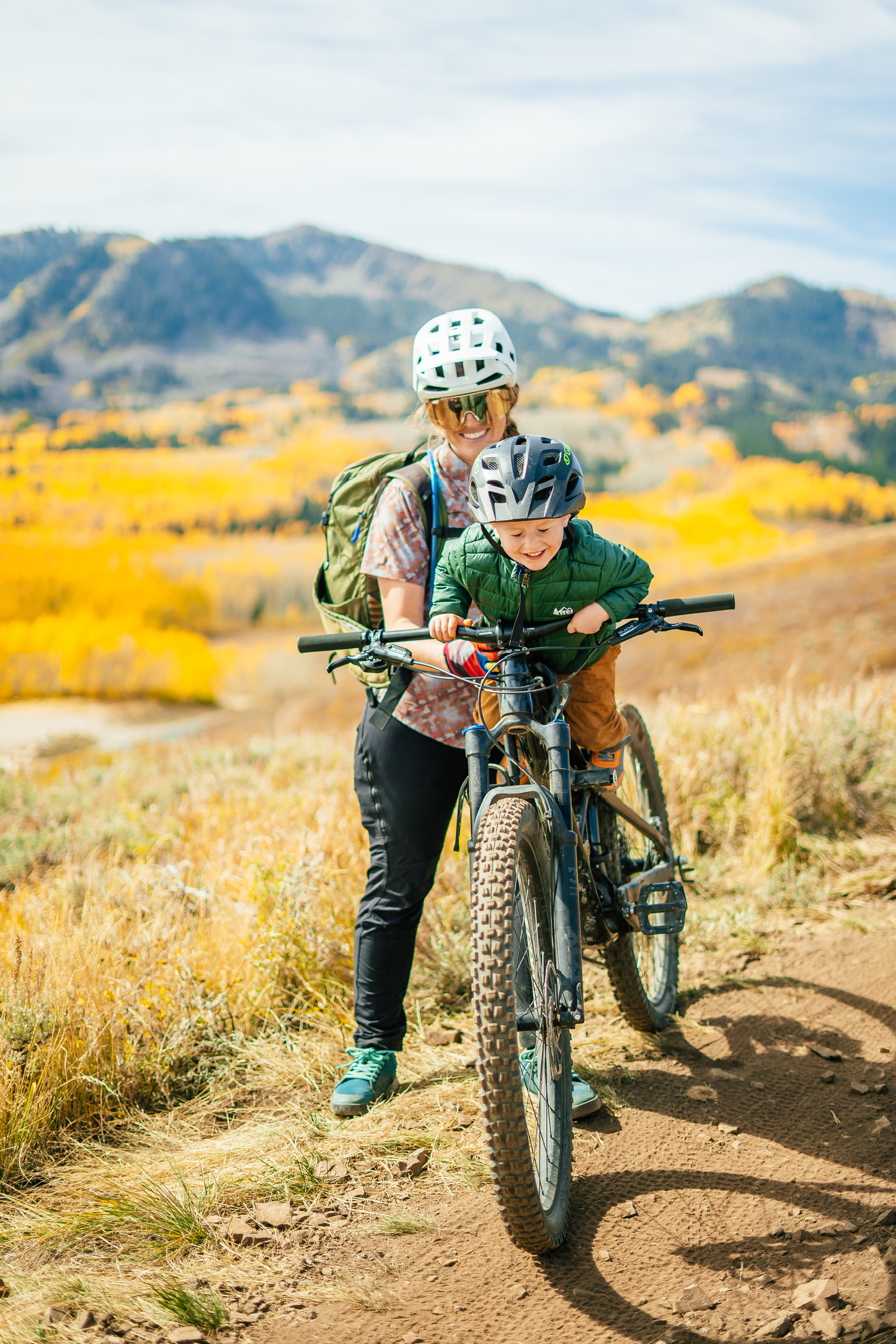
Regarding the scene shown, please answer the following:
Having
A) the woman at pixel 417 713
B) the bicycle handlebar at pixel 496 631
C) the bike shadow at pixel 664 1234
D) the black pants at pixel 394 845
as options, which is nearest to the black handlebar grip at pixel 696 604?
the bicycle handlebar at pixel 496 631

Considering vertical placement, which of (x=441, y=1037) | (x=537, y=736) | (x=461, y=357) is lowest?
(x=441, y=1037)

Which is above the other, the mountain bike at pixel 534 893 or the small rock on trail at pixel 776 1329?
the mountain bike at pixel 534 893

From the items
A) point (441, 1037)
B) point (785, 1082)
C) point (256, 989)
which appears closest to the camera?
point (785, 1082)

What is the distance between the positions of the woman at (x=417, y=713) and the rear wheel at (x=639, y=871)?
1.44ft

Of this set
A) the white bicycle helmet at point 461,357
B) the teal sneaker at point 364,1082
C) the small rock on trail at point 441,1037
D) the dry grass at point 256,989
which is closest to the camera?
the dry grass at point 256,989

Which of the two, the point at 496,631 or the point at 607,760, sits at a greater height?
the point at 496,631

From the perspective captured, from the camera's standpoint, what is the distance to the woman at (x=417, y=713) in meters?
2.77

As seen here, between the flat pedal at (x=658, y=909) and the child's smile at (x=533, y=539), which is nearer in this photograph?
the child's smile at (x=533, y=539)

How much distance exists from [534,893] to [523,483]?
3.50ft

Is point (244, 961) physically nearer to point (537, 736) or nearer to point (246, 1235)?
point (246, 1235)

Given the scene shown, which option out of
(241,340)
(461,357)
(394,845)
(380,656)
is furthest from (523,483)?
(241,340)

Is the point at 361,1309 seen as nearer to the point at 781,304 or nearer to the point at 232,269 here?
the point at 232,269

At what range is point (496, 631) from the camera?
2387 mm

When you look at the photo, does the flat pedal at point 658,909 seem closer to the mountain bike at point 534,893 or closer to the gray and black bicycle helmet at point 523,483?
the mountain bike at point 534,893
